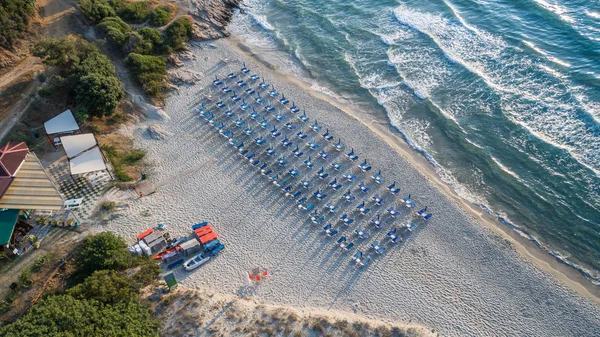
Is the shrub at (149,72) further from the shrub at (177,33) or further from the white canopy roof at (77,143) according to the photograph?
the white canopy roof at (77,143)

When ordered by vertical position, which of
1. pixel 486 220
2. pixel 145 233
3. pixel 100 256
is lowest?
pixel 486 220

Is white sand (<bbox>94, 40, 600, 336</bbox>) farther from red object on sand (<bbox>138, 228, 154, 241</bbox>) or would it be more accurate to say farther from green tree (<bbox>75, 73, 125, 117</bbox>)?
green tree (<bbox>75, 73, 125, 117</bbox>)

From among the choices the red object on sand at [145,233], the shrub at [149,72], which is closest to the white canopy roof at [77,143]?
the red object on sand at [145,233]

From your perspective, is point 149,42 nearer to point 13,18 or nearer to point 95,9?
point 95,9

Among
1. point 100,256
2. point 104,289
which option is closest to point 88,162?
point 100,256

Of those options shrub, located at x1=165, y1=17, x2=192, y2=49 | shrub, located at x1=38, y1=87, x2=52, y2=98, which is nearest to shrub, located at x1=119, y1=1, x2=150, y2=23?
shrub, located at x1=165, y1=17, x2=192, y2=49

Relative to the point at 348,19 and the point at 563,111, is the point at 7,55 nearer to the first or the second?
the point at 348,19
